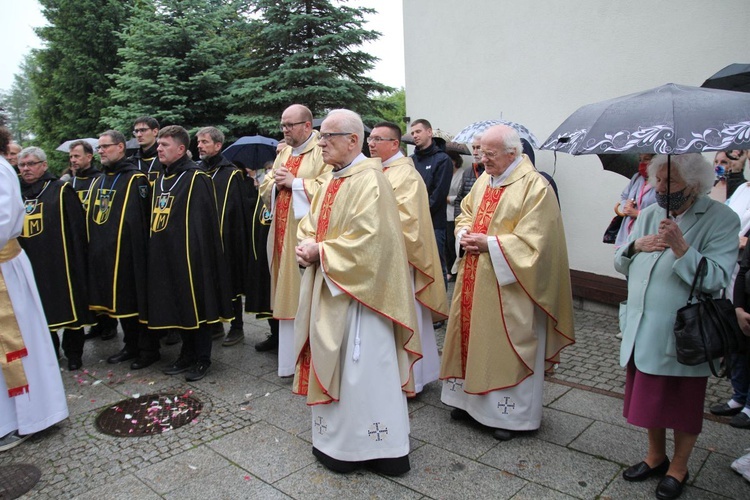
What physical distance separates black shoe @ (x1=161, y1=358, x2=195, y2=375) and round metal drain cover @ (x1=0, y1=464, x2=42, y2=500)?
166 cm

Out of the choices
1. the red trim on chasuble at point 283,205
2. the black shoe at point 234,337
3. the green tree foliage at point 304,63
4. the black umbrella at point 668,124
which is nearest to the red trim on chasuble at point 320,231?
the black umbrella at point 668,124

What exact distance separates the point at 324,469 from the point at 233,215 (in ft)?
10.4

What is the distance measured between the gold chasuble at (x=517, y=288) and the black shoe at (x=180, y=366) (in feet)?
9.18

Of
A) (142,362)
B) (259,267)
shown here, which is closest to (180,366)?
(142,362)

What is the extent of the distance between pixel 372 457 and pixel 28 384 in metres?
2.59

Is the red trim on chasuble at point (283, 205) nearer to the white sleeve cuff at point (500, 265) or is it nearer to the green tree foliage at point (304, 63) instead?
the white sleeve cuff at point (500, 265)

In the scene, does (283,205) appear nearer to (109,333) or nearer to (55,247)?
(55,247)

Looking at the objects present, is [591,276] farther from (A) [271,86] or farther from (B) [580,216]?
(A) [271,86]

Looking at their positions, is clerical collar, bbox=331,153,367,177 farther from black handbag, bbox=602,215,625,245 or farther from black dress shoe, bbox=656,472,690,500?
black handbag, bbox=602,215,625,245

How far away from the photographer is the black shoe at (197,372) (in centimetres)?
521

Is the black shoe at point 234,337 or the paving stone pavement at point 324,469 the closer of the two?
the paving stone pavement at point 324,469

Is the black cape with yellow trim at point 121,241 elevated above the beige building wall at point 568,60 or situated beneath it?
situated beneath

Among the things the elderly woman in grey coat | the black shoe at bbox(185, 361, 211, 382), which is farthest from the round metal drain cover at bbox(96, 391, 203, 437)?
the elderly woman in grey coat

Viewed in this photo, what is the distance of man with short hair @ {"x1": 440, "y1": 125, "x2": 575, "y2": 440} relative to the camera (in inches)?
149
